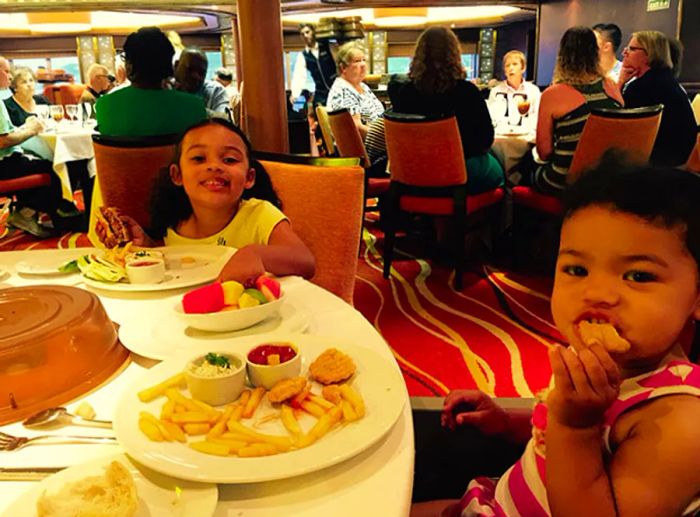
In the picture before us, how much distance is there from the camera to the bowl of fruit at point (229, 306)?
1.12m

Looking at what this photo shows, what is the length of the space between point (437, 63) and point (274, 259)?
2.97m

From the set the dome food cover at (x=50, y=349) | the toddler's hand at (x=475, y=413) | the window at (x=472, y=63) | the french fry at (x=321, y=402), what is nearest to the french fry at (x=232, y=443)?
the french fry at (x=321, y=402)

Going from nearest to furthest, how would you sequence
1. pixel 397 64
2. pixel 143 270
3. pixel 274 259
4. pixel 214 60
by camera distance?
pixel 143 270 < pixel 274 259 < pixel 397 64 < pixel 214 60

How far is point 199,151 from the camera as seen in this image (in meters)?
1.92

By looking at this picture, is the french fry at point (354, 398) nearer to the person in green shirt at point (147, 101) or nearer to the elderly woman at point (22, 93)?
the person in green shirt at point (147, 101)

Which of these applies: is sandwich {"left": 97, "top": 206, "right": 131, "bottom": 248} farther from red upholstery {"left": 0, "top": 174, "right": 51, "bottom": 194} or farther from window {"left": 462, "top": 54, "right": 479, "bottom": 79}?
window {"left": 462, "top": 54, "right": 479, "bottom": 79}

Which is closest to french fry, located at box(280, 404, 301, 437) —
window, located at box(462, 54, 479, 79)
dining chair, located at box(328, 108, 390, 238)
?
dining chair, located at box(328, 108, 390, 238)

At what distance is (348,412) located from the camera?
815mm

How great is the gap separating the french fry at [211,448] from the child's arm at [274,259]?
54 centimetres

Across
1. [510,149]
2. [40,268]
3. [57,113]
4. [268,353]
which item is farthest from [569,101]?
[57,113]

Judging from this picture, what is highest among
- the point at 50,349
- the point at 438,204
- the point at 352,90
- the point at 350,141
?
the point at 352,90

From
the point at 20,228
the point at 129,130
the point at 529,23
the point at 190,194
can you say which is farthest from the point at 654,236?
the point at 529,23

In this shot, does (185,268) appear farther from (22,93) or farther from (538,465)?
(22,93)

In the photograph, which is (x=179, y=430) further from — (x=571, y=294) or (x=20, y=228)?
(x=20, y=228)
